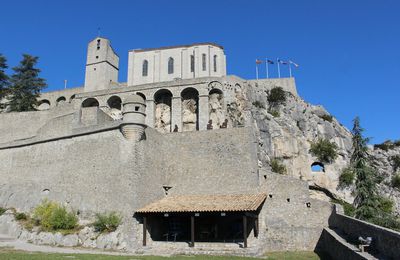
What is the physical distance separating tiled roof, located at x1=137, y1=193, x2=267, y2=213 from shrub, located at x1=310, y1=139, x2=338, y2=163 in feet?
64.1

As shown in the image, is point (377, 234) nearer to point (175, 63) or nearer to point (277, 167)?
point (277, 167)

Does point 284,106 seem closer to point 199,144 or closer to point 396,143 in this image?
point 396,143

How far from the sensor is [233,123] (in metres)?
38.9

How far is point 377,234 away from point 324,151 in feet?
92.9

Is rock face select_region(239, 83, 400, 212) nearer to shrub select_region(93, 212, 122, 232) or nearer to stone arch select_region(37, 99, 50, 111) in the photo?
shrub select_region(93, 212, 122, 232)

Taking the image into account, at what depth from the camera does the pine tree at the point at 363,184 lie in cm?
2792

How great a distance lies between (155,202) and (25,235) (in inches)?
323

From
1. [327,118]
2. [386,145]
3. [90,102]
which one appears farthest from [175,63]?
[386,145]

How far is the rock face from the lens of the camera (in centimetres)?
3922

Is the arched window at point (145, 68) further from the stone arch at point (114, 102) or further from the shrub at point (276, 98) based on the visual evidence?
the shrub at point (276, 98)

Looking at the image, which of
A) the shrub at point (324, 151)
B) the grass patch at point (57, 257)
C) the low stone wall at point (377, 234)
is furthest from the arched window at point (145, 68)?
the low stone wall at point (377, 234)

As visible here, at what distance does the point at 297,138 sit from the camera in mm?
41188

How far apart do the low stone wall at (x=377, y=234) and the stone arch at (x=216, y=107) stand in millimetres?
19734

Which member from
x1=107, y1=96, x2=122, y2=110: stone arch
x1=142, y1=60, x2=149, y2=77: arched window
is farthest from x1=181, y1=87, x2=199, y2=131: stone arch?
x1=142, y1=60, x2=149, y2=77: arched window
